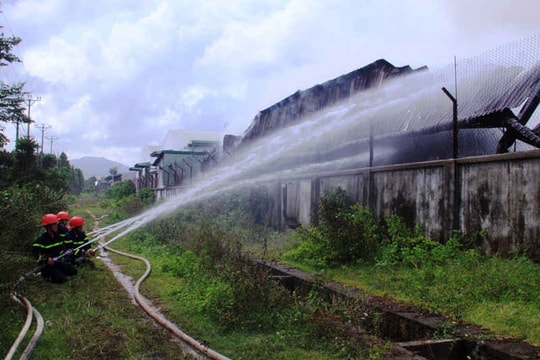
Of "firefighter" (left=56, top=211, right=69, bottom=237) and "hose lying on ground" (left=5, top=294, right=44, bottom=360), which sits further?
"firefighter" (left=56, top=211, right=69, bottom=237)

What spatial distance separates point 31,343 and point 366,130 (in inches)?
371

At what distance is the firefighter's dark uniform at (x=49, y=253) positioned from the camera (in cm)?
914

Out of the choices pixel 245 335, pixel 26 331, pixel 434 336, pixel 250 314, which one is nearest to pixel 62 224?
pixel 26 331

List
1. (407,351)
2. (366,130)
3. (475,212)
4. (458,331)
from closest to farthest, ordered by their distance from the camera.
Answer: (407,351) → (458,331) → (475,212) → (366,130)

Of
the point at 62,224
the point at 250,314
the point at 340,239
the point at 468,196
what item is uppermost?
the point at 468,196

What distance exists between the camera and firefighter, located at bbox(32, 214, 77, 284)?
9.13m

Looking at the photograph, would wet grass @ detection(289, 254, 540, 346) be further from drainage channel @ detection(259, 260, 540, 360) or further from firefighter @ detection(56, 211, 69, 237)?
firefighter @ detection(56, 211, 69, 237)

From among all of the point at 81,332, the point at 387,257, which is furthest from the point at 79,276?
the point at 387,257

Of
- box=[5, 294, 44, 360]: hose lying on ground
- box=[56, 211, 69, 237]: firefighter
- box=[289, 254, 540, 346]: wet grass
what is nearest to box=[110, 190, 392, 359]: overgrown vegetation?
box=[289, 254, 540, 346]: wet grass

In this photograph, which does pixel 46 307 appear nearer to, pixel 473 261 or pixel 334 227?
pixel 334 227

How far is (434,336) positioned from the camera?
525 cm

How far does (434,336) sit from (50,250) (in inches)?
297

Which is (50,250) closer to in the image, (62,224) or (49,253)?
(49,253)

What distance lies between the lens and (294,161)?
16.2 metres
